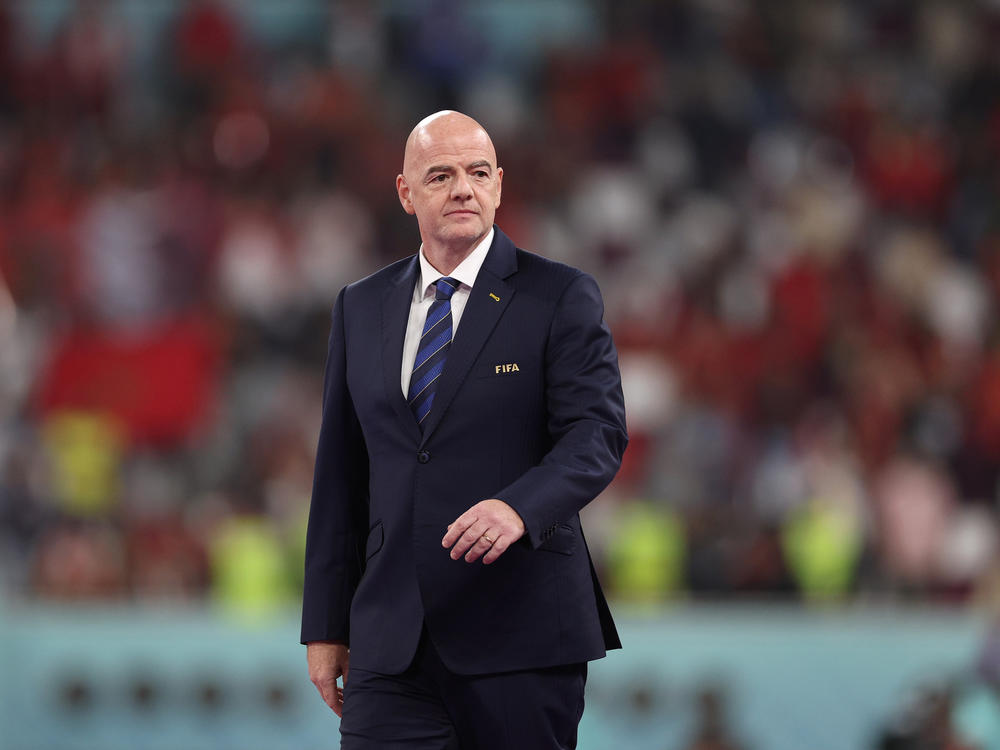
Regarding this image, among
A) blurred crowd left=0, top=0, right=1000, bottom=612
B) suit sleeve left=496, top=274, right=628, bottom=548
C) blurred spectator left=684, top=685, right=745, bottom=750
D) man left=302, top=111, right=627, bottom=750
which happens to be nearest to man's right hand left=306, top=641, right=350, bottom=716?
man left=302, top=111, right=627, bottom=750

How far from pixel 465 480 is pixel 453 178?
2.05ft

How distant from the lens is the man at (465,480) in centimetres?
331

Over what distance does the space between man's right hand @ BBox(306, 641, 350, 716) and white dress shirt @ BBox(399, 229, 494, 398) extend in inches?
22.8

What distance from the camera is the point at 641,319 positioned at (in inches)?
436

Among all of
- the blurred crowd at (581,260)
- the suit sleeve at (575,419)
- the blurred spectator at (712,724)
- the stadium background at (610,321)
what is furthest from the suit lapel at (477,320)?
the blurred crowd at (581,260)

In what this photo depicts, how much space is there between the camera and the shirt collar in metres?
3.51

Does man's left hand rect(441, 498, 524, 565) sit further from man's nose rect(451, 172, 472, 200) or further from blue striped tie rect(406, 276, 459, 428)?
man's nose rect(451, 172, 472, 200)

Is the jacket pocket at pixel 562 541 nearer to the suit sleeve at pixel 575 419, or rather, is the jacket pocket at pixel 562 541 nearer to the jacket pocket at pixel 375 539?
the suit sleeve at pixel 575 419

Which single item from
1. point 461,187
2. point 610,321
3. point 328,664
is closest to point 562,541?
point 328,664

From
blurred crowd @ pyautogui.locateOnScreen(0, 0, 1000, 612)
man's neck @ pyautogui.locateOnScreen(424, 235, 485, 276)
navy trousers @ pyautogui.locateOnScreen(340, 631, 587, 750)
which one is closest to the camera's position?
navy trousers @ pyautogui.locateOnScreen(340, 631, 587, 750)

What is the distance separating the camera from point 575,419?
3311 mm

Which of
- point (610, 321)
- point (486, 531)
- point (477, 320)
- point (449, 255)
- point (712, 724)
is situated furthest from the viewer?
point (610, 321)

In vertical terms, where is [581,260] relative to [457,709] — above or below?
above

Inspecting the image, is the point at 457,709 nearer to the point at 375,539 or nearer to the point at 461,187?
the point at 375,539
